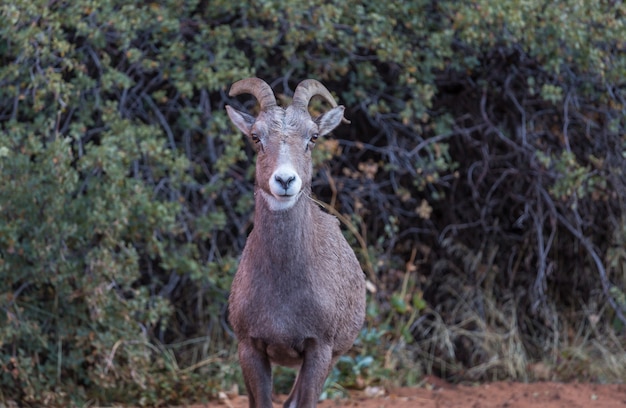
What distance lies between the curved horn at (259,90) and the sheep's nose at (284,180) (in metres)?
0.74

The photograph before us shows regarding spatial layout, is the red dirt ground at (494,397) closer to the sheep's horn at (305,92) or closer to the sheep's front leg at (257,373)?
the sheep's front leg at (257,373)

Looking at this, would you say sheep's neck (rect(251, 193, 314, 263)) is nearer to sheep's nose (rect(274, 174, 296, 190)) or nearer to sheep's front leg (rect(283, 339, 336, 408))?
sheep's nose (rect(274, 174, 296, 190))

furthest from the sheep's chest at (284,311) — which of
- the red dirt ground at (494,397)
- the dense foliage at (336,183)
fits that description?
the red dirt ground at (494,397)

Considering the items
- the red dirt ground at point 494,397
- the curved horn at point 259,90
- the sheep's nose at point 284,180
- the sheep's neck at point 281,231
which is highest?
the curved horn at point 259,90

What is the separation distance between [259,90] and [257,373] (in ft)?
5.59

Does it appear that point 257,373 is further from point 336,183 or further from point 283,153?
point 336,183

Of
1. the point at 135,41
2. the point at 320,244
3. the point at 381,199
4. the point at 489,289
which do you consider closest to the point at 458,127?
the point at 381,199

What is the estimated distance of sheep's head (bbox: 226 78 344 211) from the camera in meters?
5.54

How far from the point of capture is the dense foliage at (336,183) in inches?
297

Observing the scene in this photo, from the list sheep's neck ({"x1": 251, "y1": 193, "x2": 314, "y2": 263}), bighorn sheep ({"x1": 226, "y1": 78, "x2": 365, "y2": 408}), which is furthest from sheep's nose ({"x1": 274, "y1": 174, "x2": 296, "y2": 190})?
sheep's neck ({"x1": 251, "y1": 193, "x2": 314, "y2": 263})

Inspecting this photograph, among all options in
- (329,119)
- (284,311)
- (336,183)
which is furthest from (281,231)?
(336,183)

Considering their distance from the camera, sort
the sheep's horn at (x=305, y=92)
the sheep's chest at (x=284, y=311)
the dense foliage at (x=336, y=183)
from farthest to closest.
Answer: the dense foliage at (x=336, y=183)
the sheep's horn at (x=305, y=92)
the sheep's chest at (x=284, y=311)

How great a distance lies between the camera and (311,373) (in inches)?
232

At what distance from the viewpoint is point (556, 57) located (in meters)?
8.86
